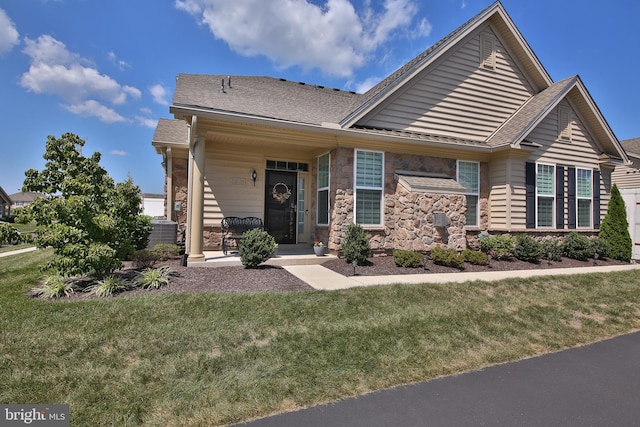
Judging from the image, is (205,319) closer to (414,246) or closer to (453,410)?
(453,410)

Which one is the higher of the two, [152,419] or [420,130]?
[420,130]

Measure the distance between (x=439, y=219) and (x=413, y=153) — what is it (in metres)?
2.23

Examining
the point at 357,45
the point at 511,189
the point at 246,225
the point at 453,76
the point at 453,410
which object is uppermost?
the point at 357,45

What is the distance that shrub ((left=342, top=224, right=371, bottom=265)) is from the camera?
7727mm

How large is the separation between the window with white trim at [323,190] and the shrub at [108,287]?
5.35 m

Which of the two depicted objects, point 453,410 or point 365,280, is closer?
point 453,410

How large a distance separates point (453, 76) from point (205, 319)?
10215 millimetres

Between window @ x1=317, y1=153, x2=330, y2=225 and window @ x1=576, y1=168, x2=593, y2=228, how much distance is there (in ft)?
28.8

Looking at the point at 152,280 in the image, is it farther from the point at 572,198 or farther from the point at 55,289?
the point at 572,198

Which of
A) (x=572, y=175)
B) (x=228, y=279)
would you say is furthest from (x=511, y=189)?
(x=228, y=279)

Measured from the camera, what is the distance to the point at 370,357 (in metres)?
3.49

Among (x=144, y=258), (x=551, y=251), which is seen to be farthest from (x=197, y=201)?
(x=551, y=251)

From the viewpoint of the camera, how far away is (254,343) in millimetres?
3695

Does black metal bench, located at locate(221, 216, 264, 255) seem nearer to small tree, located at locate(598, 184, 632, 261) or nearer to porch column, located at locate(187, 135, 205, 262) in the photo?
porch column, located at locate(187, 135, 205, 262)
